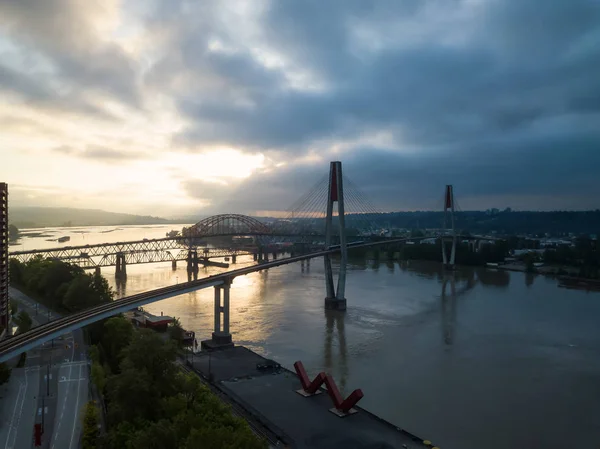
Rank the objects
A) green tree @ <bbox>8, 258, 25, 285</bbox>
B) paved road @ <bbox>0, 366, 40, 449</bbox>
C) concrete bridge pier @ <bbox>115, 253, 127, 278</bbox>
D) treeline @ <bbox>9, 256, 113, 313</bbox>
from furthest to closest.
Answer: concrete bridge pier @ <bbox>115, 253, 127, 278</bbox> < green tree @ <bbox>8, 258, 25, 285</bbox> < treeline @ <bbox>9, 256, 113, 313</bbox> < paved road @ <bbox>0, 366, 40, 449</bbox>

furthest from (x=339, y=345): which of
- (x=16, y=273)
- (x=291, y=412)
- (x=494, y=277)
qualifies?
(x=494, y=277)

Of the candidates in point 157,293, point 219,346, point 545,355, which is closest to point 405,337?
point 545,355

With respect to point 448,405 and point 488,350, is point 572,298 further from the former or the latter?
point 448,405

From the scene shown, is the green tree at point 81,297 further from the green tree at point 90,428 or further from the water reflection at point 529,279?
the water reflection at point 529,279

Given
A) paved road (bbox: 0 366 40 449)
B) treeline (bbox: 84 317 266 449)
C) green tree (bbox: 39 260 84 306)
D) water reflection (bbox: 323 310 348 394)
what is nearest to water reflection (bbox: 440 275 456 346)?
water reflection (bbox: 323 310 348 394)

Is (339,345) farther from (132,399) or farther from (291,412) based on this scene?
(132,399)

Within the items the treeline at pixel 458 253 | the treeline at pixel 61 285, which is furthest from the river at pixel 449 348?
the treeline at pixel 458 253

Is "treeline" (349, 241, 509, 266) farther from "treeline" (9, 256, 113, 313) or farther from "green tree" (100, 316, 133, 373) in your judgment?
"green tree" (100, 316, 133, 373)
